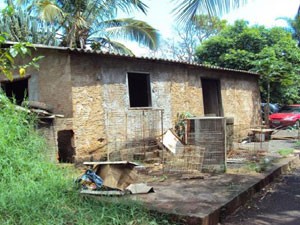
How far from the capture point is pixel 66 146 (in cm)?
834

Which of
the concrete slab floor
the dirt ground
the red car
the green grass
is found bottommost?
the dirt ground

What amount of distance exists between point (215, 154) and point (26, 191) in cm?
400

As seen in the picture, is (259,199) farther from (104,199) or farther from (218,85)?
(218,85)

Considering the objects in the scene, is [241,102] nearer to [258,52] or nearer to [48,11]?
[258,52]

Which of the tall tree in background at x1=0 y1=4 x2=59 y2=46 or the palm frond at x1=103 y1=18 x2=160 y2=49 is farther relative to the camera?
the palm frond at x1=103 y1=18 x2=160 y2=49

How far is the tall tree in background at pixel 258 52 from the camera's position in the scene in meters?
17.9

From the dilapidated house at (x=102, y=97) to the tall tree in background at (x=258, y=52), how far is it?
708 cm

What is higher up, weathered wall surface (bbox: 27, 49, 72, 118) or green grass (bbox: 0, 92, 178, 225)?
weathered wall surface (bbox: 27, 49, 72, 118)

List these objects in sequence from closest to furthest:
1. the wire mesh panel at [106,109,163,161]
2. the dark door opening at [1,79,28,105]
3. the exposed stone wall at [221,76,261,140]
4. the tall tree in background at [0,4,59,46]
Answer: the wire mesh panel at [106,109,163,161] < the dark door opening at [1,79,28,105] < the exposed stone wall at [221,76,261,140] < the tall tree in background at [0,4,59,46]

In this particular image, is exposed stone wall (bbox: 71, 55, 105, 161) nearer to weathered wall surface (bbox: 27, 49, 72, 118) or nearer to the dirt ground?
weathered wall surface (bbox: 27, 49, 72, 118)

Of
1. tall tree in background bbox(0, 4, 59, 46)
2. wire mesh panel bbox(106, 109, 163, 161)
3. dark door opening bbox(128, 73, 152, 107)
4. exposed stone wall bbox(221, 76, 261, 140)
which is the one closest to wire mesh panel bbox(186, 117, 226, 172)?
wire mesh panel bbox(106, 109, 163, 161)

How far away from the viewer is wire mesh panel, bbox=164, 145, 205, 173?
7354 mm

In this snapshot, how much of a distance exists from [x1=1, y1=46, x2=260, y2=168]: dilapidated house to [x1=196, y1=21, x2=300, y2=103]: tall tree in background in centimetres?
708

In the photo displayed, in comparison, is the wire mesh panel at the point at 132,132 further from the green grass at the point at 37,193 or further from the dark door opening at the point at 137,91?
the green grass at the point at 37,193
